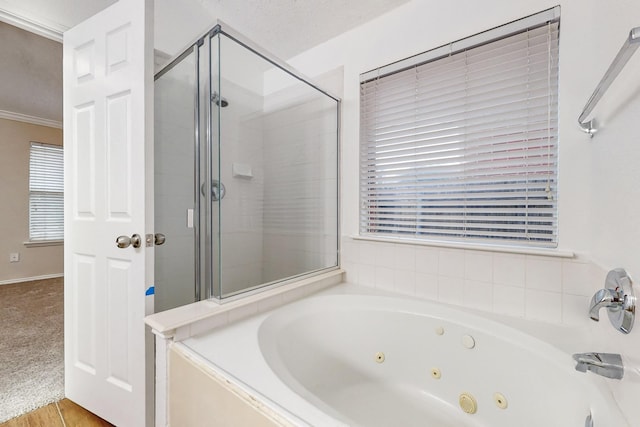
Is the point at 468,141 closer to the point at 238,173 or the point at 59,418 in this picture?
the point at 238,173

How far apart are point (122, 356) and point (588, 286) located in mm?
2085

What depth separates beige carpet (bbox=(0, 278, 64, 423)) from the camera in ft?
4.84

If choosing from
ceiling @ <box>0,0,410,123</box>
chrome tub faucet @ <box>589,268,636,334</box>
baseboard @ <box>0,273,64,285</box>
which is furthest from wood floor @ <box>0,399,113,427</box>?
baseboard @ <box>0,273,64,285</box>

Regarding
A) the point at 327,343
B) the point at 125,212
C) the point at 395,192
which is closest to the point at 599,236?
the point at 395,192

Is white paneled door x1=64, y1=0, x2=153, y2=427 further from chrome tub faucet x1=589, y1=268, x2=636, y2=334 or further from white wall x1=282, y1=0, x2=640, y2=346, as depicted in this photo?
chrome tub faucet x1=589, y1=268, x2=636, y2=334

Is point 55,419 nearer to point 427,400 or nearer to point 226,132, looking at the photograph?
point 226,132

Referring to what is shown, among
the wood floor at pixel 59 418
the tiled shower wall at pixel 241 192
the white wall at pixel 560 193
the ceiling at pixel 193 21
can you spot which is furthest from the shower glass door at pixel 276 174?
the wood floor at pixel 59 418

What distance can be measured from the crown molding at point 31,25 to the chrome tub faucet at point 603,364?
273 cm

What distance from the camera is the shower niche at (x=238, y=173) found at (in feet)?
4.37

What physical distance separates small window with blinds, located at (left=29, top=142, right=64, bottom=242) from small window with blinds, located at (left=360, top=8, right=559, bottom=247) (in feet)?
15.8

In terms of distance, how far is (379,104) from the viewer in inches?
69.3

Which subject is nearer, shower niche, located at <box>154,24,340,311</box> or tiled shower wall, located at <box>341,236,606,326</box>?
tiled shower wall, located at <box>341,236,606,326</box>

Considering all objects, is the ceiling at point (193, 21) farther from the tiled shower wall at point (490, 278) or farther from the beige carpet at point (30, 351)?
the beige carpet at point (30, 351)

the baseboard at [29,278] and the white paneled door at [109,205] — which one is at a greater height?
the white paneled door at [109,205]
